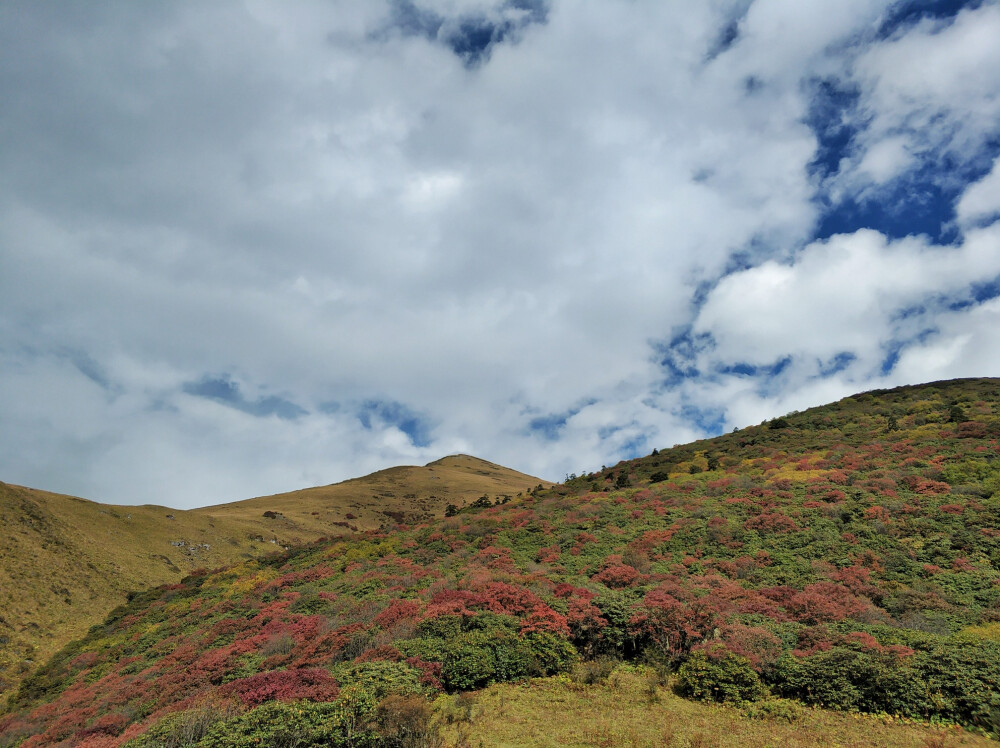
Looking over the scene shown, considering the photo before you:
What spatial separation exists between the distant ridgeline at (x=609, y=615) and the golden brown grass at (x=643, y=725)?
27.9 inches

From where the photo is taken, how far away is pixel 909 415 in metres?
45.9

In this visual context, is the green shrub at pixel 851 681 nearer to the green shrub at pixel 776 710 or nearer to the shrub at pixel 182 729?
the green shrub at pixel 776 710

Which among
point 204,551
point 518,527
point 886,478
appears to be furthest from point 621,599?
point 204,551

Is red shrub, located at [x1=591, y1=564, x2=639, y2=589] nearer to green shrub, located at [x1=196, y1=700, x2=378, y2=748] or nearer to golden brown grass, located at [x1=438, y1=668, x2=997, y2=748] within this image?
golden brown grass, located at [x1=438, y1=668, x2=997, y2=748]

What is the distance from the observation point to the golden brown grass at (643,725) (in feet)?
32.2

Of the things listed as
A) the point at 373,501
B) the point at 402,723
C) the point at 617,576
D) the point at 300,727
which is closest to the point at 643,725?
the point at 402,723

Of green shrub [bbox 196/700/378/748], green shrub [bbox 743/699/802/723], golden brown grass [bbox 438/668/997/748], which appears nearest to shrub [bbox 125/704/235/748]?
green shrub [bbox 196/700/378/748]

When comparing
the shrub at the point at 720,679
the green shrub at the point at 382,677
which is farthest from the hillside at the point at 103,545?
the shrub at the point at 720,679

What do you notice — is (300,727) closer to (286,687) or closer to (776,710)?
(286,687)

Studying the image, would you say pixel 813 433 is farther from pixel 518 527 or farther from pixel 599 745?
pixel 599 745

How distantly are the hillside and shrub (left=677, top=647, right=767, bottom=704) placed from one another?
121ft

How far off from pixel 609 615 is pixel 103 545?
57.8 meters

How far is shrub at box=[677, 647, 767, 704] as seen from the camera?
1210 centimetres

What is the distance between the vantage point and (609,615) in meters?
15.9
